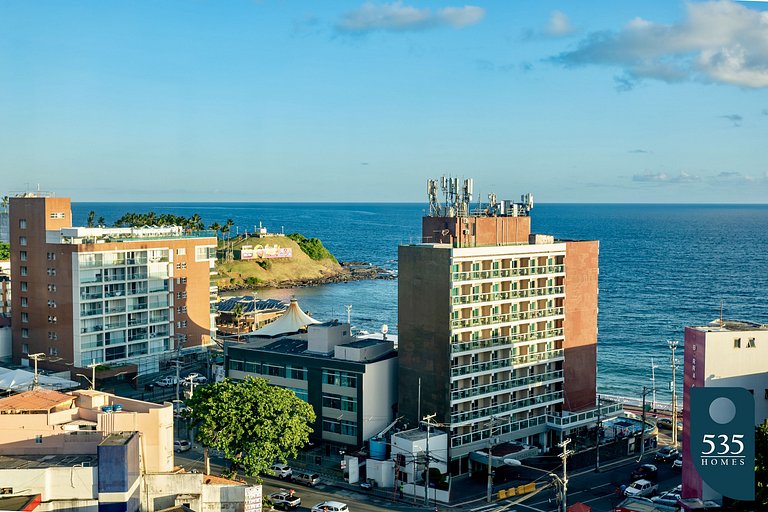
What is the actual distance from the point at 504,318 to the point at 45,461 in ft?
57.4

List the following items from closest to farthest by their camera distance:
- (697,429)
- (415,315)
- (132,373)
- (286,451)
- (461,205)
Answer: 1. (697,429)
2. (286,451)
3. (415,315)
4. (461,205)
5. (132,373)

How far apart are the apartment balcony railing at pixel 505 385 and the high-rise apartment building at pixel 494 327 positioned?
43mm

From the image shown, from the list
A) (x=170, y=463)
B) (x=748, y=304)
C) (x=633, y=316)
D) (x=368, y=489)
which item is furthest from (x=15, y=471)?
(x=748, y=304)

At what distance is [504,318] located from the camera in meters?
32.9

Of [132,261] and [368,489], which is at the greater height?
[132,261]

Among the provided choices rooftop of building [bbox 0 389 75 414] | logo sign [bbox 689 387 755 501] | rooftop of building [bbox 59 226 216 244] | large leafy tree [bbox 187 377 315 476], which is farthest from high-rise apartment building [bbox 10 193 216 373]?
logo sign [bbox 689 387 755 501]

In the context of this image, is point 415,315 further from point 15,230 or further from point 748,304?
point 748,304

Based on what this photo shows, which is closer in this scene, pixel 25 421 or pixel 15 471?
pixel 15 471

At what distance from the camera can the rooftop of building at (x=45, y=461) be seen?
22.7 meters

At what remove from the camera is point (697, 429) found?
17938mm

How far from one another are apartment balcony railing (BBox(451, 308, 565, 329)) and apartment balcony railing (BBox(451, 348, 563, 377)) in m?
1.50

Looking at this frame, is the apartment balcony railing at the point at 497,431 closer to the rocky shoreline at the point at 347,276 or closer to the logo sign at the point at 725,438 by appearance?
the logo sign at the point at 725,438

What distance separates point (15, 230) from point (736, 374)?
36.4m

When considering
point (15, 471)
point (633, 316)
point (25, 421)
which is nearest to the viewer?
point (15, 471)
